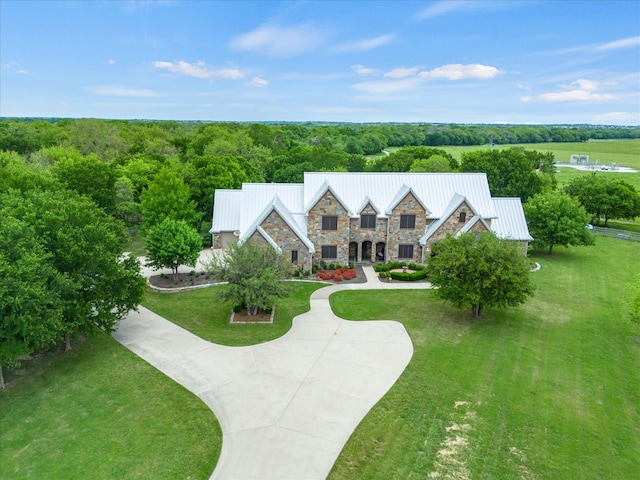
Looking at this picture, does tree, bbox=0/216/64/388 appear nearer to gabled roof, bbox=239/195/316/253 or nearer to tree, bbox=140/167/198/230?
gabled roof, bbox=239/195/316/253

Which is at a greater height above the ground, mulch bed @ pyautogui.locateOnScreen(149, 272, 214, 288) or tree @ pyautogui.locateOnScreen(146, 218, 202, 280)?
tree @ pyautogui.locateOnScreen(146, 218, 202, 280)

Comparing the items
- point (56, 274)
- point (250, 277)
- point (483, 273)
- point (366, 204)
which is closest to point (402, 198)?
point (366, 204)

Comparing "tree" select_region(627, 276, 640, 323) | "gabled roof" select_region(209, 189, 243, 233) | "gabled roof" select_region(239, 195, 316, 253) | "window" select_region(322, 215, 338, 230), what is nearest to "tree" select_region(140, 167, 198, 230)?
"gabled roof" select_region(209, 189, 243, 233)

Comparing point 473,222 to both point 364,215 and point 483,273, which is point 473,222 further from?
point 483,273

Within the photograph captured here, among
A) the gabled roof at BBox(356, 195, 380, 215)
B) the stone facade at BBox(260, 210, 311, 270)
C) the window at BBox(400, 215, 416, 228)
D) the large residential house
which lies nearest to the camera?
the stone facade at BBox(260, 210, 311, 270)

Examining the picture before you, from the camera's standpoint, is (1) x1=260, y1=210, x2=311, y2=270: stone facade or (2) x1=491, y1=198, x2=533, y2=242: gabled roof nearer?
(1) x1=260, y1=210, x2=311, y2=270: stone facade

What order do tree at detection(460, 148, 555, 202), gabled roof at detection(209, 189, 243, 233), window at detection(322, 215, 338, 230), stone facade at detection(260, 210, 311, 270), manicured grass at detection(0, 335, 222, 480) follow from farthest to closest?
tree at detection(460, 148, 555, 202)
gabled roof at detection(209, 189, 243, 233)
window at detection(322, 215, 338, 230)
stone facade at detection(260, 210, 311, 270)
manicured grass at detection(0, 335, 222, 480)

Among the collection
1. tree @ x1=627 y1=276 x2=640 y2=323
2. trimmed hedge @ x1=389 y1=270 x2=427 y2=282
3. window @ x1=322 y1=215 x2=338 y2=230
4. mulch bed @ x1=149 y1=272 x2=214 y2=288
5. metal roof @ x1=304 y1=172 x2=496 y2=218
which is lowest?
mulch bed @ x1=149 y1=272 x2=214 y2=288
